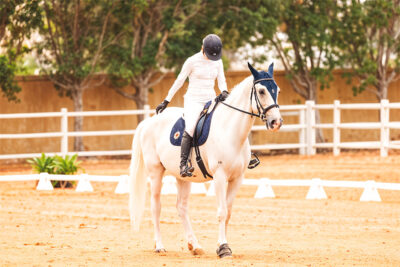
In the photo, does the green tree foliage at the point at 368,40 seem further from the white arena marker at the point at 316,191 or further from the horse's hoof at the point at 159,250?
the horse's hoof at the point at 159,250

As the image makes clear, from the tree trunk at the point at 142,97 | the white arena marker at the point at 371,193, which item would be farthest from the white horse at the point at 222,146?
the tree trunk at the point at 142,97

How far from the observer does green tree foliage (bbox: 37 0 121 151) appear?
24.1m

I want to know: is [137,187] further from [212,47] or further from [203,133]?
[212,47]

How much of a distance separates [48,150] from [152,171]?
1494cm

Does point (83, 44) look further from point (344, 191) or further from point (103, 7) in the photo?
point (344, 191)

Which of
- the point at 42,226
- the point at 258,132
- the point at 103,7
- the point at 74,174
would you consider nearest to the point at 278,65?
the point at 258,132

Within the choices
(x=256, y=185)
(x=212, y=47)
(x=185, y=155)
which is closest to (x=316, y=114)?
(x=256, y=185)

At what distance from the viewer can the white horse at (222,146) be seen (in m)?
9.16

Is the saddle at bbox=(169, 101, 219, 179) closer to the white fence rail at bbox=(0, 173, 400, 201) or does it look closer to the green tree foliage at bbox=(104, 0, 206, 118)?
the white fence rail at bbox=(0, 173, 400, 201)

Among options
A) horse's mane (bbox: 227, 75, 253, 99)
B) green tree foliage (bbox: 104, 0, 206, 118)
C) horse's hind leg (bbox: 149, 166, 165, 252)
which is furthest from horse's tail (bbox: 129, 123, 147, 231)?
green tree foliage (bbox: 104, 0, 206, 118)

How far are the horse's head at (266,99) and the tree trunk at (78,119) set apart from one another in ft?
51.1

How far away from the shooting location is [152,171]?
10.5 m

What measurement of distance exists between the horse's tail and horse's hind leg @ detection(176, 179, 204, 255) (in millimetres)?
643

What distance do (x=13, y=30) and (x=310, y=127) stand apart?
907cm
